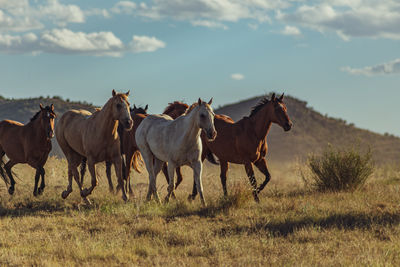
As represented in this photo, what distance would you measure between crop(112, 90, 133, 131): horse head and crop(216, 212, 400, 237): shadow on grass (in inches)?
120

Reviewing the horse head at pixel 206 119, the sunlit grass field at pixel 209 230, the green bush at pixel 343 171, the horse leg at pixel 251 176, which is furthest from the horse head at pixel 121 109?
the green bush at pixel 343 171

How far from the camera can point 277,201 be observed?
35.2 ft

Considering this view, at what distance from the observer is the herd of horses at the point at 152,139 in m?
9.45

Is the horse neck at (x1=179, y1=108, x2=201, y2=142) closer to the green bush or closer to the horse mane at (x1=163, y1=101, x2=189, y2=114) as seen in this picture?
the horse mane at (x1=163, y1=101, x2=189, y2=114)

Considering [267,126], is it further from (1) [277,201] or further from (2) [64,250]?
(2) [64,250]

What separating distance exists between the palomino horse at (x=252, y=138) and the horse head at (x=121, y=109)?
2669mm

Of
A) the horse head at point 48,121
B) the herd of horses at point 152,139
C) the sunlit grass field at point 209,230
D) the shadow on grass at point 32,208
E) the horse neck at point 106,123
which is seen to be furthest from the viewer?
the horse head at point 48,121

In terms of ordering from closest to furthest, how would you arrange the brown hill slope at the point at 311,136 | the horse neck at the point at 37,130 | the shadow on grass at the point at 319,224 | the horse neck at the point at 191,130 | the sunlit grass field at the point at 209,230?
the sunlit grass field at the point at 209,230
the shadow on grass at the point at 319,224
the horse neck at the point at 191,130
the horse neck at the point at 37,130
the brown hill slope at the point at 311,136

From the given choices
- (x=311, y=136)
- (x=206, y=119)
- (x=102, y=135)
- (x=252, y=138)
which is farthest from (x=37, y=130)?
(x=311, y=136)

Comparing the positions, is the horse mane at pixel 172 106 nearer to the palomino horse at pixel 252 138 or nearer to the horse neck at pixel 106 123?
the palomino horse at pixel 252 138

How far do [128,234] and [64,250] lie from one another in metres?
1.20

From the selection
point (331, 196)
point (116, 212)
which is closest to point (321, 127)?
point (331, 196)

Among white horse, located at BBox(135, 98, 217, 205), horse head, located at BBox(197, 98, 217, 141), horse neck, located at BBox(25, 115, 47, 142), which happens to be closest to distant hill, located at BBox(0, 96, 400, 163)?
horse neck, located at BBox(25, 115, 47, 142)

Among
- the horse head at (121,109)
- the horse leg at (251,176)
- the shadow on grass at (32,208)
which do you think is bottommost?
the shadow on grass at (32,208)
